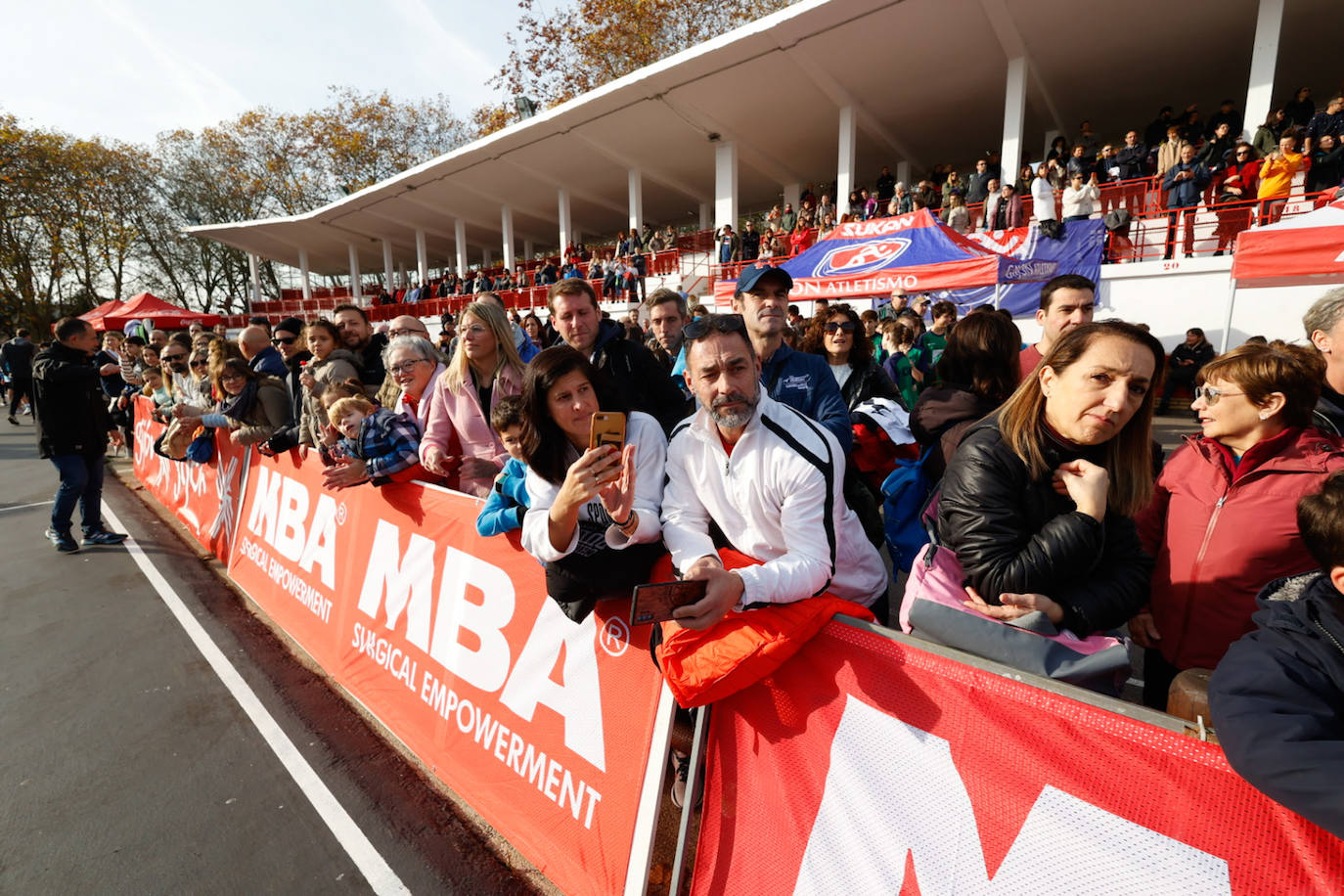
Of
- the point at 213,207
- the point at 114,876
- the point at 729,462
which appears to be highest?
the point at 213,207

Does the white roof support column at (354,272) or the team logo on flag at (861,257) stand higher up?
the white roof support column at (354,272)

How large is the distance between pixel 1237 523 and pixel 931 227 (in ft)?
25.8

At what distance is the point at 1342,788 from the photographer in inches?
37.5

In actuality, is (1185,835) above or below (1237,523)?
below

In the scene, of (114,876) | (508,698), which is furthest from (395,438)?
(114,876)

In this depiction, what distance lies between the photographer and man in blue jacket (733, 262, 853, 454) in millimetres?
2842

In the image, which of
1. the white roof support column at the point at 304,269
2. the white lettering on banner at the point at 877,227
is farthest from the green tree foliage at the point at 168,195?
the white lettering on banner at the point at 877,227

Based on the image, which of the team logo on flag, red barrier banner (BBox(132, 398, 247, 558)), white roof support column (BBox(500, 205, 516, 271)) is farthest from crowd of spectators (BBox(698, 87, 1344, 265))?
white roof support column (BBox(500, 205, 516, 271))

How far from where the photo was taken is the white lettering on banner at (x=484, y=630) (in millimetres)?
2271

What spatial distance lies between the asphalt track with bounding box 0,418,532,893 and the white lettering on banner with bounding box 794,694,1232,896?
1.42 meters

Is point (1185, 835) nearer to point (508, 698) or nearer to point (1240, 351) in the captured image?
point (1240, 351)

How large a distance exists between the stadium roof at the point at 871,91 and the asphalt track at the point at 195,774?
14.3 metres

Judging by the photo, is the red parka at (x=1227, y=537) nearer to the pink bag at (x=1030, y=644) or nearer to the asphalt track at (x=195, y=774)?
the pink bag at (x=1030, y=644)

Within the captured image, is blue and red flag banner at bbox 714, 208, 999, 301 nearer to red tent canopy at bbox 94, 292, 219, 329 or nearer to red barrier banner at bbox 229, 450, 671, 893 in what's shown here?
red barrier banner at bbox 229, 450, 671, 893
